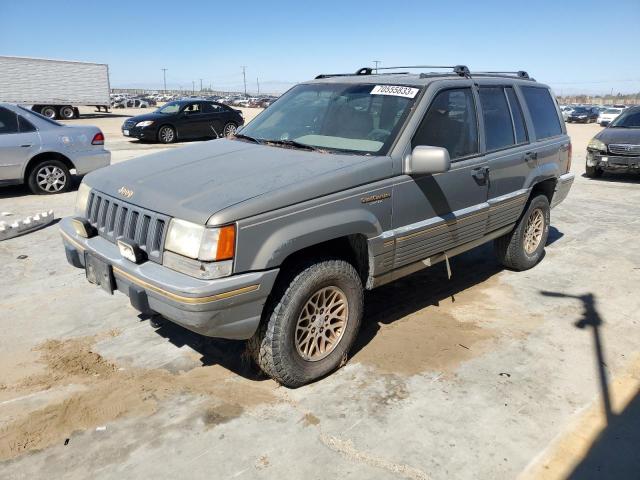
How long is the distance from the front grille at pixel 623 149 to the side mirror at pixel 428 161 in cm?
927

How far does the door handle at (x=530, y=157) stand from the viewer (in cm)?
495

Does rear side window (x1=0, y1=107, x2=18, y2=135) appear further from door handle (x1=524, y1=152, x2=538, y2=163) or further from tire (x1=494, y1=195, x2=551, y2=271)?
door handle (x1=524, y1=152, x2=538, y2=163)

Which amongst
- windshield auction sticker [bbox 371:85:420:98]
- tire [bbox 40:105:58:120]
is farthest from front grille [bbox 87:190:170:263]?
tire [bbox 40:105:58:120]

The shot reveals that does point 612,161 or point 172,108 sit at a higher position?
point 172,108

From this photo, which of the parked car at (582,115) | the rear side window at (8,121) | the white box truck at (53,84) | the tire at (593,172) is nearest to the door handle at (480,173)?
the rear side window at (8,121)

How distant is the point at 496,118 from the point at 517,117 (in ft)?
1.39

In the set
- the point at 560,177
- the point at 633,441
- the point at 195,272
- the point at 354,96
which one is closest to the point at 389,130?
the point at 354,96

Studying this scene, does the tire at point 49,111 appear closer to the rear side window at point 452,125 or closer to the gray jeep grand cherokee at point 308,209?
the gray jeep grand cherokee at point 308,209

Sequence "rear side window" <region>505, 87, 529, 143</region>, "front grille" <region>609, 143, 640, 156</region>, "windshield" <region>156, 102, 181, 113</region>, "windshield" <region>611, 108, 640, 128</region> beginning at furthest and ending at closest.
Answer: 1. "windshield" <region>156, 102, 181, 113</region>
2. "windshield" <region>611, 108, 640, 128</region>
3. "front grille" <region>609, 143, 640, 156</region>
4. "rear side window" <region>505, 87, 529, 143</region>

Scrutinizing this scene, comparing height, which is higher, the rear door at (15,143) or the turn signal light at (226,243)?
the rear door at (15,143)

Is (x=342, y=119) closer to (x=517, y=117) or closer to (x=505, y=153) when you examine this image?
(x=505, y=153)

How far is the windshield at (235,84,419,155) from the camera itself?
3.78 metres

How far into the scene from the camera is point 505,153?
4.69 meters

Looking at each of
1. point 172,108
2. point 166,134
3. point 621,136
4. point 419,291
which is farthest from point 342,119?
point 172,108
